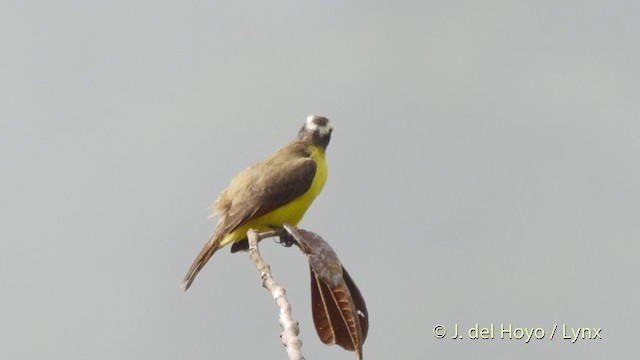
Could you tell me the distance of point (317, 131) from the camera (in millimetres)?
12883

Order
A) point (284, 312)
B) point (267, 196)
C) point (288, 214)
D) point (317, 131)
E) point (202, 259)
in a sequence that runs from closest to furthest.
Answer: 1. point (284, 312)
2. point (202, 259)
3. point (267, 196)
4. point (288, 214)
5. point (317, 131)

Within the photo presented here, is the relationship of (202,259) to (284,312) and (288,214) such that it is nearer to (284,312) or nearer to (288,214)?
(288,214)

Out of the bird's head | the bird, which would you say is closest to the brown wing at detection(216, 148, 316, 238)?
the bird

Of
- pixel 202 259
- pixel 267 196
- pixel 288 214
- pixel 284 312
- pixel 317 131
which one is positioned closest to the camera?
pixel 284 312

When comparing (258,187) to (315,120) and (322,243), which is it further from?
(322,243)

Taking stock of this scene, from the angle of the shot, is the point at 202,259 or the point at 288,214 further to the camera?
the point at 288,214

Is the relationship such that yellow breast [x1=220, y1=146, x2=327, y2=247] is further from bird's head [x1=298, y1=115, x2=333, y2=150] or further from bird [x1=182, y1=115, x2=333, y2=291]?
bird's head [x1=298, y1=115, x2=333, y2=150]

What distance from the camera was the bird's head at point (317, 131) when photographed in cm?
1280

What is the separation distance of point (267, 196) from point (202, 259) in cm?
119

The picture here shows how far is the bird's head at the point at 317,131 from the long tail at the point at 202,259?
102 inches

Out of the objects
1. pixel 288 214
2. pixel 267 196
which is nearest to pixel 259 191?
pixel 267 196

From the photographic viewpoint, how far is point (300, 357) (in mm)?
3670

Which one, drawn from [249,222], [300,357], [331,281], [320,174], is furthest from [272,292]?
[320,174]

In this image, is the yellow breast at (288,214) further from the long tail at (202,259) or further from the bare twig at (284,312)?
the bare twig at (284,312)
